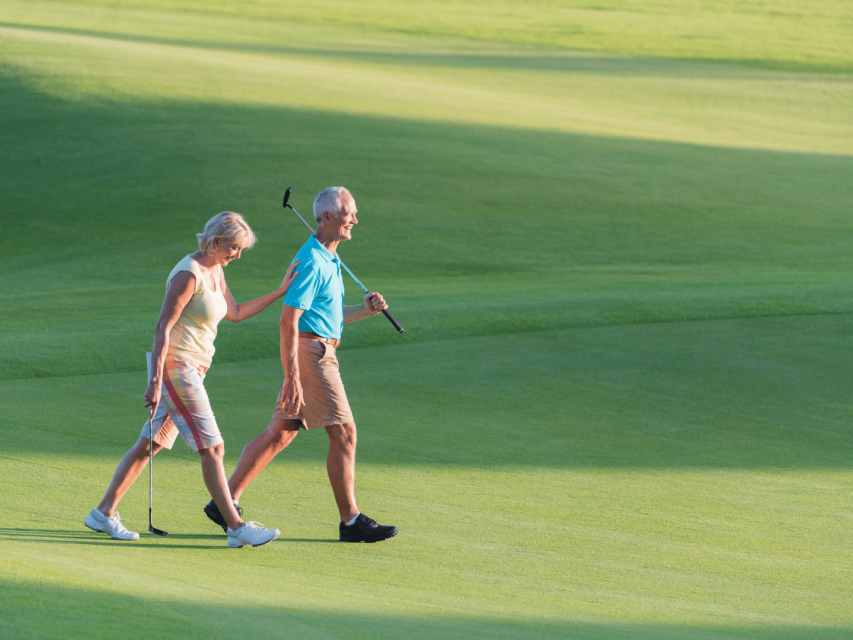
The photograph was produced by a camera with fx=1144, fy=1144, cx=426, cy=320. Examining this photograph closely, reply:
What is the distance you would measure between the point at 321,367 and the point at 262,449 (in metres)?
0.68

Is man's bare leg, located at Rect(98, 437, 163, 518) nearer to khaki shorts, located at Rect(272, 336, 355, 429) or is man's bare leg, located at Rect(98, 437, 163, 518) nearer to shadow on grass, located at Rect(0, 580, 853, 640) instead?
khaki shorts, located at Rect(272, 336, 355, 429)

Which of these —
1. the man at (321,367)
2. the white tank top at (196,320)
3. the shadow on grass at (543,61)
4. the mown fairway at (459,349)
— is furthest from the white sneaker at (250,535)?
the shadow on grass at (543,61)

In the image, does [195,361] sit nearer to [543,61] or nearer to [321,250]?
[321,250]

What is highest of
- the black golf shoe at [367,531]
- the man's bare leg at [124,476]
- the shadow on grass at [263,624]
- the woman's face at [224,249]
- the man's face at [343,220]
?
the man's face at [343,220]

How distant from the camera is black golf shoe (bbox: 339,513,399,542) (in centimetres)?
681

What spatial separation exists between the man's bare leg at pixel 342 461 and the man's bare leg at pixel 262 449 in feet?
0.86

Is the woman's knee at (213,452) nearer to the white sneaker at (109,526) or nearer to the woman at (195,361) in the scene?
the woman at (195,361)

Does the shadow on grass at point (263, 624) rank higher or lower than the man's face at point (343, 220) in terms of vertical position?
lower

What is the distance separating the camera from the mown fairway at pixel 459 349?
19.0ft

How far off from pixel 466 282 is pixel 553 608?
1307cm

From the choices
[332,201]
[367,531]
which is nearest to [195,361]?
[332,201]

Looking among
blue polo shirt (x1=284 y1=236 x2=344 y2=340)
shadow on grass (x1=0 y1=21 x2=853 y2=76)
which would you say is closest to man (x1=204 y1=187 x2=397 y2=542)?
blue polo shirt (x1=284 y1=236 x2=344 y2=340)

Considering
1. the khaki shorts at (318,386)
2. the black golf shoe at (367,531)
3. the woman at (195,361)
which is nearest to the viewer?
the woman at (195,361)

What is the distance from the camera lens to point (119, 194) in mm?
23922
